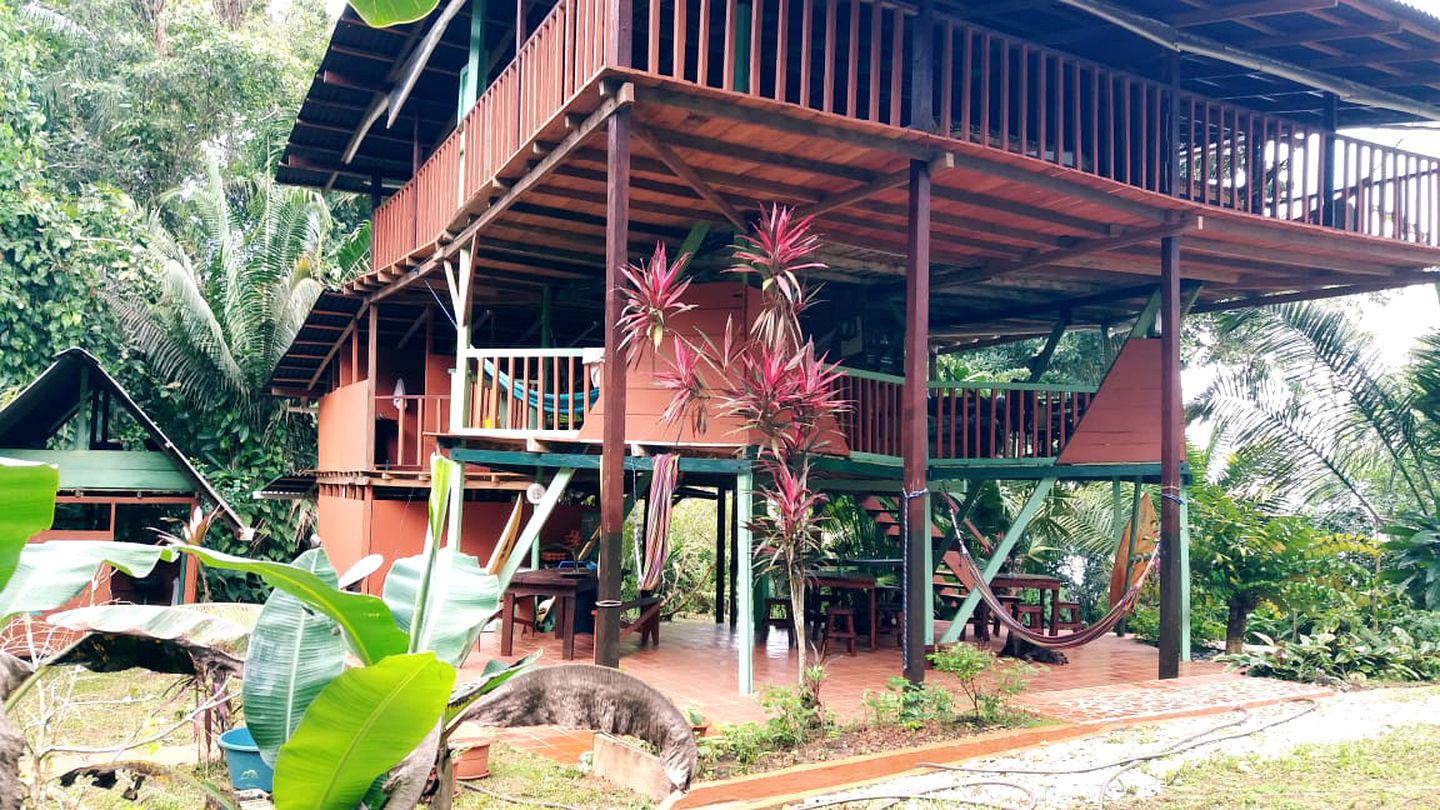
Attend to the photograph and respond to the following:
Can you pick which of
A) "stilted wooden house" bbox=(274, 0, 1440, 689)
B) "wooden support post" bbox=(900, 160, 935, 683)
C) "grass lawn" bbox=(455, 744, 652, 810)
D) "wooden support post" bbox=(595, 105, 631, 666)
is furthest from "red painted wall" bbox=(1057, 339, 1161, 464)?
"grass lawn" bbox=(455, 744, 652, 810)

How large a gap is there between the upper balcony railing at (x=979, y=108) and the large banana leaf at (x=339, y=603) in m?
4.76

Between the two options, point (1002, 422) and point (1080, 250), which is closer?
point (1080, 250)

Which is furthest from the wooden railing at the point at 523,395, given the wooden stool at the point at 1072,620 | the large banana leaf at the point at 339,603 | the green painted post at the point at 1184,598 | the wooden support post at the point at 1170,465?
the green painted post at the point at 1184,598

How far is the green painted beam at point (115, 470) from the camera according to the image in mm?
10852

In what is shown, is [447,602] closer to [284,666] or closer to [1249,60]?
[284,666]

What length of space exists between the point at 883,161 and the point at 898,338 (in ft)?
16.7

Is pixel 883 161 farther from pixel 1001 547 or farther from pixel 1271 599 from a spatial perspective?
pixel 1271 599

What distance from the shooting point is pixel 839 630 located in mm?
10875

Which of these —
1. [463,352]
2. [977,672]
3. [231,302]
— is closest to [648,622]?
[463,352]

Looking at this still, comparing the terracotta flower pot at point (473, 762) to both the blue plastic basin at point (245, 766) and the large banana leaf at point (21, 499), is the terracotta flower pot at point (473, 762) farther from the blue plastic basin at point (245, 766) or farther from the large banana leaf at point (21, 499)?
the large banana leaf at point (21, 499)

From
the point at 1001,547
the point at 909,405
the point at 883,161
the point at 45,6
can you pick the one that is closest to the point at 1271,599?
the point at 1001,547

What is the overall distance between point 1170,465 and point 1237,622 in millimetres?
3016

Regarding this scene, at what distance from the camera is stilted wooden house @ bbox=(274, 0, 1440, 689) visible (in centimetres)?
728

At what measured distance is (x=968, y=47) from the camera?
795cm
